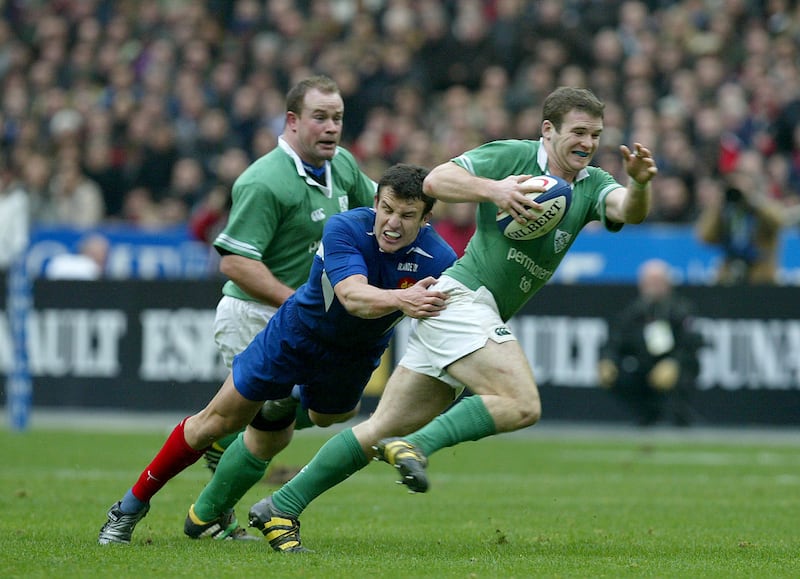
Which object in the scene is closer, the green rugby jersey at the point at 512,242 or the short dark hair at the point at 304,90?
the green rugby jersey at the point at 512,242

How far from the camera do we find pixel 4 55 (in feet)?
84.7

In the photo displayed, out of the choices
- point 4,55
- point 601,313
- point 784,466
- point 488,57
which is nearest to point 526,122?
point 488,57

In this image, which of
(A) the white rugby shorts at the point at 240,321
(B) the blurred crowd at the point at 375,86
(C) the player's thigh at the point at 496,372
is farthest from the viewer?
(B) the blurred crowd at the point at 375,86

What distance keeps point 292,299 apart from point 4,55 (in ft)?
64.3

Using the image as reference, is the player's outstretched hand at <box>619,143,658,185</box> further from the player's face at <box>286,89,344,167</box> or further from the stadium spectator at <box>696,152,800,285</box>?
the stadium spectator at <box>696,152,800,285</box>

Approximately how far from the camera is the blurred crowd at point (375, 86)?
19219 millimetres

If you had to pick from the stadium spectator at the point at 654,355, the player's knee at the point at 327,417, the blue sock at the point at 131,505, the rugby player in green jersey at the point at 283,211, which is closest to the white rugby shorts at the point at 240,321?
the rugby player in green jersey at the point at 283,211

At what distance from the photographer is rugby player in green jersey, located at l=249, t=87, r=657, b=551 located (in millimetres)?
7125

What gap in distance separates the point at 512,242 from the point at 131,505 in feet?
8.16

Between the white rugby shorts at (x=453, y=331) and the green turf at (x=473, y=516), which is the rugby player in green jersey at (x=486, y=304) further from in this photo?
the green turf at (x=473, y=516)

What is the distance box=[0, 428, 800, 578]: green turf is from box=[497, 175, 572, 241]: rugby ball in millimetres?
1625

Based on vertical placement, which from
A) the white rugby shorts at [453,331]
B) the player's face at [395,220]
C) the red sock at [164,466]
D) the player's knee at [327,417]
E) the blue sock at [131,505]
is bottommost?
the blue sock at [131,505]

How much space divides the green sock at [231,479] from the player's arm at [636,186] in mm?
2410

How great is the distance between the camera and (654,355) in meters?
16.4
